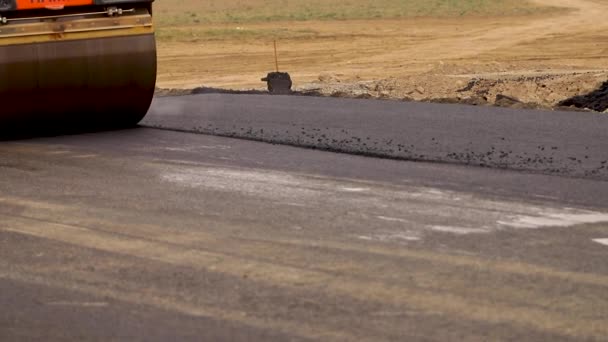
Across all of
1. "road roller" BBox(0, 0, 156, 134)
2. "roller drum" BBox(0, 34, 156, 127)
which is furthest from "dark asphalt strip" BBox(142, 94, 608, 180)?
"road roller" BBox(0, 0, 156, 134)

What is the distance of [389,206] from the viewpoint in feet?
27.4

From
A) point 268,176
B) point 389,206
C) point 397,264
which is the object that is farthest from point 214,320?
point 268,176

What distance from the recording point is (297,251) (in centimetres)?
696

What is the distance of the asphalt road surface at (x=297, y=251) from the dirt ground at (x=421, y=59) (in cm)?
683

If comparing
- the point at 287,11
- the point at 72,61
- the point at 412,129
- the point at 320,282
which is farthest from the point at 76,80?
the point at 287,11

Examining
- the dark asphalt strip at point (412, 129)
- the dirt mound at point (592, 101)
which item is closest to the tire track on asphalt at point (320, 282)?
the dark asphalt strip at point (412, 129)

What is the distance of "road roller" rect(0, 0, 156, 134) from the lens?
38.8 ft

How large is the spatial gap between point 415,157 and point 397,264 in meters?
4.14

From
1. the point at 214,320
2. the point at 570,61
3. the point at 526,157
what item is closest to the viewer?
the point at 214,320

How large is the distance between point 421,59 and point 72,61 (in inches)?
783

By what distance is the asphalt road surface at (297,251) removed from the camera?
5574mm

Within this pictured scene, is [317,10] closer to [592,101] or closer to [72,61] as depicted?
[592,101]

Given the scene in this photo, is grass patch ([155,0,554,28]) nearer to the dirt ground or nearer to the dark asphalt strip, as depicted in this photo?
the dirt ground

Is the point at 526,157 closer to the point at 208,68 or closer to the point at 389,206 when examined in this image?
the point at 389,206
